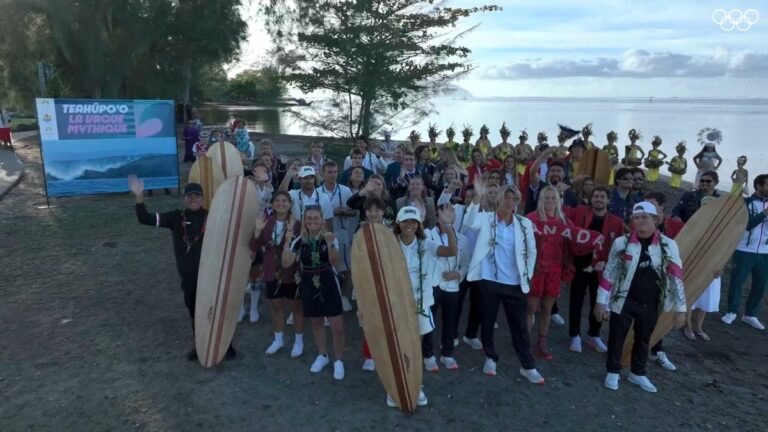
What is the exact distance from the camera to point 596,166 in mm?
8320

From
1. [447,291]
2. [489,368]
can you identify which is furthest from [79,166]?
[489,368]

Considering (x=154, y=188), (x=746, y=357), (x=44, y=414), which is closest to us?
(x=44, y=414)

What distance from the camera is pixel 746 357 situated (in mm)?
4855

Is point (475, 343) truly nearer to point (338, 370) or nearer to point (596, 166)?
point (338, 370)

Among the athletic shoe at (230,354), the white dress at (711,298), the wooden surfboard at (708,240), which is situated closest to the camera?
the athletic shoe at (230,354)

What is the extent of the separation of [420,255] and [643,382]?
2.15m

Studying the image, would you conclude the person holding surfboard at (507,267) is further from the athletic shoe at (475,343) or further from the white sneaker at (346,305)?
the white sneaker at (346,305)

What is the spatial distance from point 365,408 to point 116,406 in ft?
6.14

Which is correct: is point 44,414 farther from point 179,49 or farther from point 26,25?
point 179,49

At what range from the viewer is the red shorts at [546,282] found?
177 inches

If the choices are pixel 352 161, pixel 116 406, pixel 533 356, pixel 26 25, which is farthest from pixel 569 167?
pixel 26 25

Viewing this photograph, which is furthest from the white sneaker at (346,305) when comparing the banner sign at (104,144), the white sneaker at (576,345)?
the banner sign at (104,144)

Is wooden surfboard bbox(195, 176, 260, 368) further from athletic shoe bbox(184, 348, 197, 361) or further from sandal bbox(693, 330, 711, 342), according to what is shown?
sandal bbox(693, 330, 711, 342)

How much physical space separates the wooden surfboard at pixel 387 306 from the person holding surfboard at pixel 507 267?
679 mm
